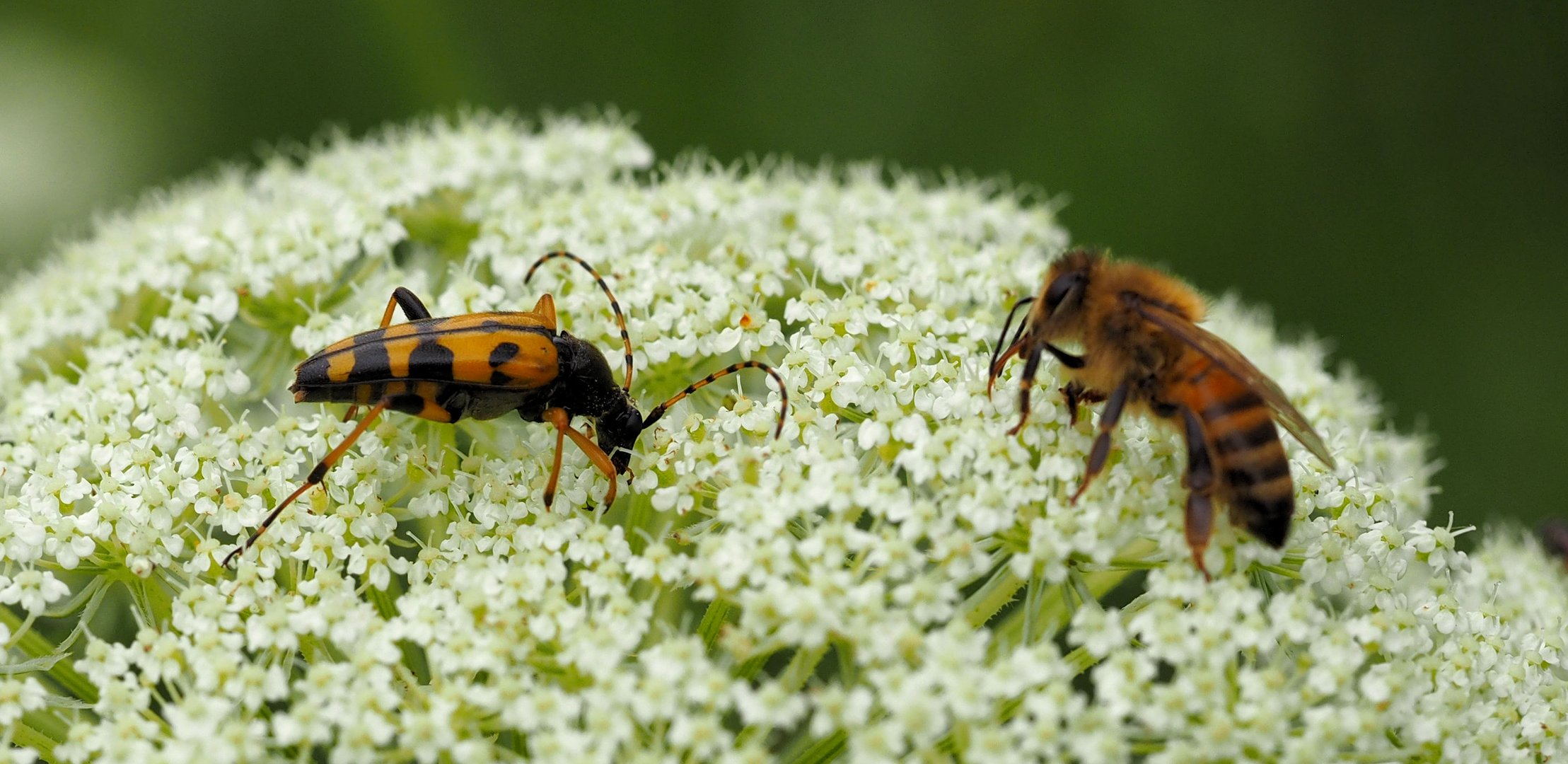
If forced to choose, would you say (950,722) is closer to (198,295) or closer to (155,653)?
(155,653)

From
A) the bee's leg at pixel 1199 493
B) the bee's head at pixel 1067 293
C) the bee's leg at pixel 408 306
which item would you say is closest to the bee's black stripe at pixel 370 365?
the bee's leg at pixel 408 306

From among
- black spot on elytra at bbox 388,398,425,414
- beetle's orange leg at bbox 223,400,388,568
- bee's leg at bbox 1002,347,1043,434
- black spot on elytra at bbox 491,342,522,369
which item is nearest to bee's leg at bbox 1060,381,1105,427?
bee's leg at bbox 1002,347,1043,434

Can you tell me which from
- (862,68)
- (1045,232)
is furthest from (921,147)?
(1045,232)

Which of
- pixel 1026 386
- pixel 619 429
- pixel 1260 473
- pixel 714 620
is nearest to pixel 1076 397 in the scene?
pixel 1026 386

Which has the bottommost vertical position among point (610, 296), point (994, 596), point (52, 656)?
point (52, 656)

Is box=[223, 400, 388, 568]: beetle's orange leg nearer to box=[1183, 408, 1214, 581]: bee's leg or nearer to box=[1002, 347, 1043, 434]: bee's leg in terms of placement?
box=[1002, 347, 1043, 434]: bee's leg

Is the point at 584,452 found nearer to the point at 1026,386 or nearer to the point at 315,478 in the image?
the point at 315,478
